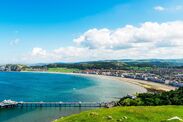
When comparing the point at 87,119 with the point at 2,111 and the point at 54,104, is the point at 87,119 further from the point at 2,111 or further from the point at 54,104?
the point at 54,104

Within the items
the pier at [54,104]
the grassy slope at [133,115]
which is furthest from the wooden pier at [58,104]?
the grassy slope at [133,115]

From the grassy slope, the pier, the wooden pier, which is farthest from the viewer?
the wooden pier

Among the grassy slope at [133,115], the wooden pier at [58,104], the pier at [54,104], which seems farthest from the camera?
the wooden pier at [58,104]

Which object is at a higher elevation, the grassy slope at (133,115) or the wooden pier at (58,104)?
the grassy slope at (133,115)

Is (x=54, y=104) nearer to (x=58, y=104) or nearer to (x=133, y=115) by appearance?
(x=58, y=104)

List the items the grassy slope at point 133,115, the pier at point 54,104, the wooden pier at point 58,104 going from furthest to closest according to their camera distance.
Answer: the wooden pier at point 58,104, the pier at point 54,104, the grassy slope at point 133,115

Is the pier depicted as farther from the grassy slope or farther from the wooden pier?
the grassy slope

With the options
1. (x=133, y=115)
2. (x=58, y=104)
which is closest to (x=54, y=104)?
(x=58, y=104)

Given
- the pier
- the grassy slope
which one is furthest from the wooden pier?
the grassy slope

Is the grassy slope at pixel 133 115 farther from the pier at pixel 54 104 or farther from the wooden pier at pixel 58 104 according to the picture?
the wooden pier at pixel 58 104

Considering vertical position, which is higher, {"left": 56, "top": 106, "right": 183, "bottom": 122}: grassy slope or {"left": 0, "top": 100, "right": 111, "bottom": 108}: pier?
{"left": 56, "top": 106, "right": 183, "bottom": 122}: grassy slope

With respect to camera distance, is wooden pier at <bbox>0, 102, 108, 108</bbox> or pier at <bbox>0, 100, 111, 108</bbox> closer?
pier at <bbox>0, 100, 111, 108</bbox>
